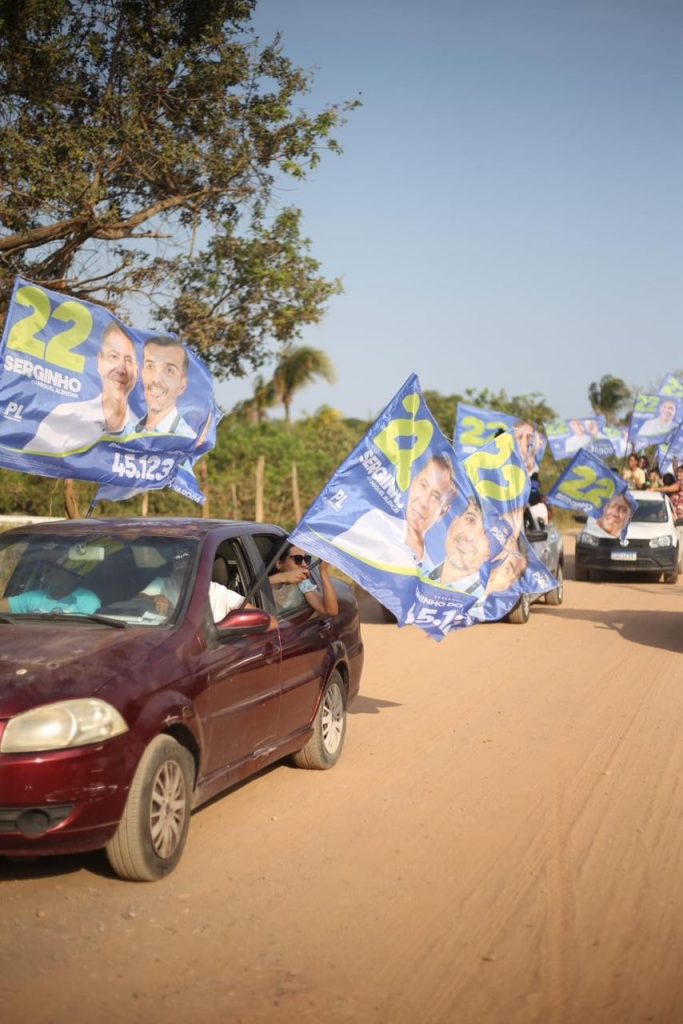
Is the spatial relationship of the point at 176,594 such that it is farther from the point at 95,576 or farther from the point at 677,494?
the point at 677,494

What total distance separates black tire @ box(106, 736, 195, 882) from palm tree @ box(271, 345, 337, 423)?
4784 centimetres

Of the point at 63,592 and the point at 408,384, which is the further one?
the point at 408,384

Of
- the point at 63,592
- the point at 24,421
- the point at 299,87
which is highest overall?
the point at 299,87

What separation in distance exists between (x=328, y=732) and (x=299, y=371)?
151ft

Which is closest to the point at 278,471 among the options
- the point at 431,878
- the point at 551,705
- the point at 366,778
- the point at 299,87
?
the point at 299,87

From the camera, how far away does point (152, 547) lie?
22.8 ft

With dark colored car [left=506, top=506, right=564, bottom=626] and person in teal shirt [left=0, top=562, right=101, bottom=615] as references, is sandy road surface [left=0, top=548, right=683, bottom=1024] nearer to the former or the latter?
person in teal shirt [left=0, top=562, right=101, bottom=615]

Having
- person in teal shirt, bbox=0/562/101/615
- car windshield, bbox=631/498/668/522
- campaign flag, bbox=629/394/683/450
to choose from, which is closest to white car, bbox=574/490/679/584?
car windshield, bbox=631/498/668/522

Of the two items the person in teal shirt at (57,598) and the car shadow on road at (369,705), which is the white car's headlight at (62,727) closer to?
the person in teal shirt at (57,598)

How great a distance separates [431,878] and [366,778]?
205cm

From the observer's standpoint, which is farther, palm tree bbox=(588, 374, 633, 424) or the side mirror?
palm tree bbox=(588, 374, 633, 424)

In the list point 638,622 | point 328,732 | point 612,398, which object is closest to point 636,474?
point 638,622

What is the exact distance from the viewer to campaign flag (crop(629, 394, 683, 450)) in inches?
1185

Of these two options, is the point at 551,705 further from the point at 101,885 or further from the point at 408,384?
the point at 101,885
